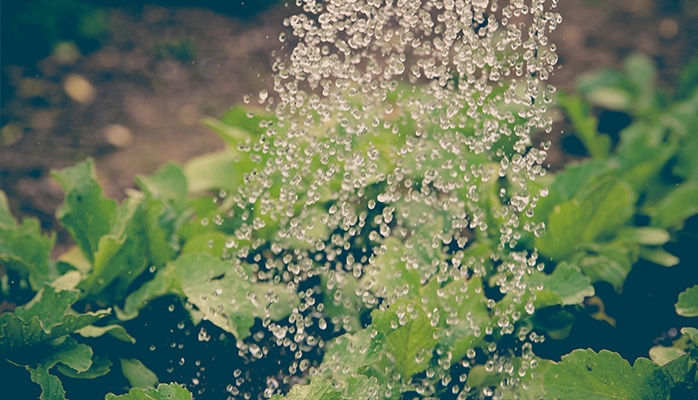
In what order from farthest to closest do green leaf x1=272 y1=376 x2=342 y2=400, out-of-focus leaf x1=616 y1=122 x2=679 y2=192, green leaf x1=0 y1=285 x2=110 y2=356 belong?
out-of-focus leaf x1=616 y1=122 x2=679 y2=192, green leaf x1=0 y1=285 x2=110 y2=356, green leaf x1=272 y1=376 x2=342 y2=400

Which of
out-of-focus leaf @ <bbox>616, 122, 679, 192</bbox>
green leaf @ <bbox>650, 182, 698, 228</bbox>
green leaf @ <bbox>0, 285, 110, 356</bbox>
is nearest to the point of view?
green leaf @ <bbox>0, 285, 110, 356</bbox>

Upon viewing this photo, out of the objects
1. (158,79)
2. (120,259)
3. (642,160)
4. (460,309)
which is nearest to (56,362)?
(120,259)

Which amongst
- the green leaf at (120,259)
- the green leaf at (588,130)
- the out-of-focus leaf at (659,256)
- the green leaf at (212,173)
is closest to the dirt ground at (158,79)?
the green leaf at (588,130)

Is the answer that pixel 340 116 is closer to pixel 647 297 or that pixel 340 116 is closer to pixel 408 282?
pixel 408 282

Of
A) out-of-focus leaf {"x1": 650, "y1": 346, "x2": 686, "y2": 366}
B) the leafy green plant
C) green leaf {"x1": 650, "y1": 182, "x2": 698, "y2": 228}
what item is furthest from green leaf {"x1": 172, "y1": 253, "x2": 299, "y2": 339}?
green leaf {"x1": 650, "y1": 182, "x2": 698, "y2": 228}

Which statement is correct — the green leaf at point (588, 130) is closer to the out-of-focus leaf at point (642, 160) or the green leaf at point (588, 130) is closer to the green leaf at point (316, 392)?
the out-of-focus leaf at point (642, 160)

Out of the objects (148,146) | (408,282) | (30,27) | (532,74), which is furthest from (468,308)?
(30,27)

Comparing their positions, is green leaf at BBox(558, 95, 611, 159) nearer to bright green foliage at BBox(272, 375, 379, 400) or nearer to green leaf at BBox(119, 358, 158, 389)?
bright green foliage at BBox(272, 375, 379, 400)

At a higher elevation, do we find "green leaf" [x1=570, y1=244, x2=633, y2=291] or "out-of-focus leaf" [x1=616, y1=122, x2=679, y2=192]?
"out-of-focus leaf" [x1=616, y1=122, x2=679, y2=192]
